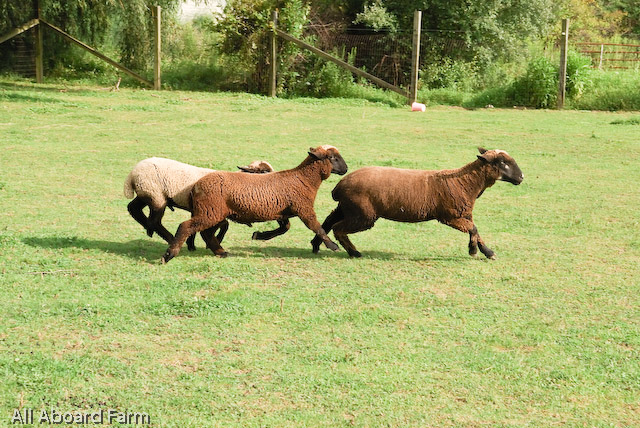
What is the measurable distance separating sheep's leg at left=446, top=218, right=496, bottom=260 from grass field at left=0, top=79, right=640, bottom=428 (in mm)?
190

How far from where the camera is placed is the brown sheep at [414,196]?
28.8 ft

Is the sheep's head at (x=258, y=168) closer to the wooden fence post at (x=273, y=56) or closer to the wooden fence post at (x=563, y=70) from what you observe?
the wooden fence post at (x=273, y=56)

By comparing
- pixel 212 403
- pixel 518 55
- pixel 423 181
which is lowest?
pixel 212 403

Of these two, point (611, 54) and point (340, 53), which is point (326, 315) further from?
point (611, 54)

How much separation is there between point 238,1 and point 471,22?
684cm

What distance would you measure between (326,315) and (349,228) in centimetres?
207

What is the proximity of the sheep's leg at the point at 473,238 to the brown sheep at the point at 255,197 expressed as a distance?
1327mm

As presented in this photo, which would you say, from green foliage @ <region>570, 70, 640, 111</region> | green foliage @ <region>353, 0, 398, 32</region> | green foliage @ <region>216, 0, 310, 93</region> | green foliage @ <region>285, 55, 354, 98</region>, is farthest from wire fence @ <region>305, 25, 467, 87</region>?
green foliage @ <region>570, 70, 640, 111</region>

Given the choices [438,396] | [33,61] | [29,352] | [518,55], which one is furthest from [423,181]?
[33,61]

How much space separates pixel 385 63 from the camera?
82.6ft

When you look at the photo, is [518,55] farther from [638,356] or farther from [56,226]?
[638,356]

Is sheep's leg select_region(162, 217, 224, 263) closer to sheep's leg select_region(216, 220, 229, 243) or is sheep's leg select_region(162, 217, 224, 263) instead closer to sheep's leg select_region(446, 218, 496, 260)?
sheep's leg select_region(216, 220, 229, 243)

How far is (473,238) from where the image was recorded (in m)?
8.84

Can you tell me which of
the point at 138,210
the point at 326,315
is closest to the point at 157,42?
the point at 138,210
